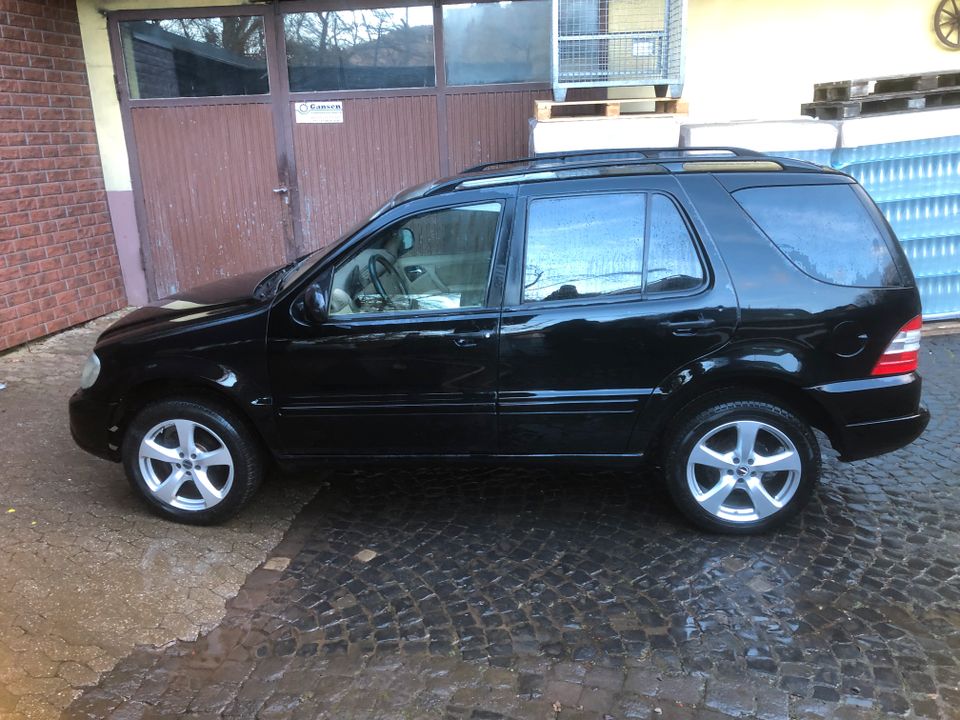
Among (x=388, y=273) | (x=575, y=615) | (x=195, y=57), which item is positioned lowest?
(x=575, y=615)

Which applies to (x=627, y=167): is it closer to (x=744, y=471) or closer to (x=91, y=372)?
(x=744, y=471)

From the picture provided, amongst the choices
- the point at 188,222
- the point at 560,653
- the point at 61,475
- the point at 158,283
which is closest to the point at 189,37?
the point at 188,222

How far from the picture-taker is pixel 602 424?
11.9ft

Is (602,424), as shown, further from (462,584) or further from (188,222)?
(188,222)

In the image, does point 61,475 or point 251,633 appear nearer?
point 251,633

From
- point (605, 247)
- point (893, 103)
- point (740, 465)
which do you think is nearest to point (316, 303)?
point (605, 247)

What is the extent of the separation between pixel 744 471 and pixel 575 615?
1.10m

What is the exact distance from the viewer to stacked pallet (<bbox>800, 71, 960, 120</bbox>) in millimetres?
6465

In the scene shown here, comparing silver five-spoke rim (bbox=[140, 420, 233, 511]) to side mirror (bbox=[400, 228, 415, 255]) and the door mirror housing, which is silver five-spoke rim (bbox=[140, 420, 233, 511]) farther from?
side mirror (bbox=[400, 228, 415, 255])

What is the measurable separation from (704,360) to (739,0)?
18.0ft

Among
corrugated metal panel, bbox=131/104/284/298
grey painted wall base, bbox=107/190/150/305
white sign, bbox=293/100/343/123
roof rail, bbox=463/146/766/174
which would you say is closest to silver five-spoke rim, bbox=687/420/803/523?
roof rail, bbox=463/146/766/174

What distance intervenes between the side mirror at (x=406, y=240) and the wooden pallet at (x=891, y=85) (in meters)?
4.78

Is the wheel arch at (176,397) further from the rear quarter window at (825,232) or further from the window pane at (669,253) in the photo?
the rear quarter window at (825,232)

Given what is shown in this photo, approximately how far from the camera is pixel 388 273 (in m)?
3.75
